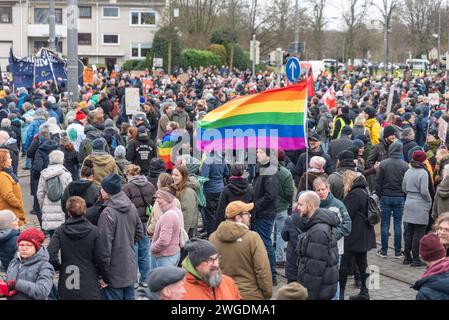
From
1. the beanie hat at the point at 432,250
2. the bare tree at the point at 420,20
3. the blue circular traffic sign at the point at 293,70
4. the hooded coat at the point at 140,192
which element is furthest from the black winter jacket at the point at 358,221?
the bare tree at the point at 420,20

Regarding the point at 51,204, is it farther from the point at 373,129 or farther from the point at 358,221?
the point at 373,129

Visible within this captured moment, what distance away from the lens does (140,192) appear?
9969 mm

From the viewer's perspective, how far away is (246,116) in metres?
9.66

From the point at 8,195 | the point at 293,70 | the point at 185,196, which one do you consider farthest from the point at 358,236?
the point at 293,70

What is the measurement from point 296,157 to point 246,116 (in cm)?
562

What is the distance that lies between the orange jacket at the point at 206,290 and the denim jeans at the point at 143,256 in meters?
4.10

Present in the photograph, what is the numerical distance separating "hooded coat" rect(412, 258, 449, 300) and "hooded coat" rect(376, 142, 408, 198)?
5712mm

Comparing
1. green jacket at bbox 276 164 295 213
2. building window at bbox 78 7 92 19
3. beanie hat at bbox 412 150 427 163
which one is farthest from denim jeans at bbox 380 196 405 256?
building window at bbox 78 7 92 19

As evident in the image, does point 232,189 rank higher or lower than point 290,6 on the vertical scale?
lower

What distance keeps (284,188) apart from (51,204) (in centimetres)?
307

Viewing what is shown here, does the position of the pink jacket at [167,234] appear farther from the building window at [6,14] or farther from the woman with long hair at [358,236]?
the building window at [6,14]

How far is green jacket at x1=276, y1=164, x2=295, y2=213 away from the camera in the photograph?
35.3 ft
